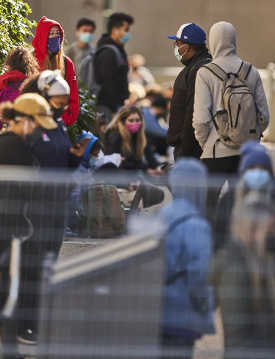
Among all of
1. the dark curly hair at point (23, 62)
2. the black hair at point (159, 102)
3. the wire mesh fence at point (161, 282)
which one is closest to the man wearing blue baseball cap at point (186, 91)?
the dark curly hair at point (23, 62)

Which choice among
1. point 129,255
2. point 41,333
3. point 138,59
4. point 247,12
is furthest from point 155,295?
point 247,12

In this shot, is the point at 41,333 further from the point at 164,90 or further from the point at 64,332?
the point at 164,90

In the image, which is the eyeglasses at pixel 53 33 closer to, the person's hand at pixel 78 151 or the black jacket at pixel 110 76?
the person's hand at pixel 78 151

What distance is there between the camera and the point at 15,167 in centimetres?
654

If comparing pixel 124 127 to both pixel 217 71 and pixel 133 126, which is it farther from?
pixel 217 71

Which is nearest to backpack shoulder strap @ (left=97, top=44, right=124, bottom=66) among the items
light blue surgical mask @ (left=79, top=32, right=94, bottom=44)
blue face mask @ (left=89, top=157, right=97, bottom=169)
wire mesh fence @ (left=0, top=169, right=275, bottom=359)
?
light blue surgical mask @ (left=79, top=32, right=94, bottom=44)

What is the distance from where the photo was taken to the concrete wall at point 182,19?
22641 millimetres

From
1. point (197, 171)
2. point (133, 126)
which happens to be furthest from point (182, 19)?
point (197, 171)

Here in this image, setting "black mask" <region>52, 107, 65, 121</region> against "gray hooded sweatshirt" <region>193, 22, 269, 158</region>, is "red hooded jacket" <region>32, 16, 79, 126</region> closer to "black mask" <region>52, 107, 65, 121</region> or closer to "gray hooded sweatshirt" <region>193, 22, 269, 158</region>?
"gray hooded sweatshirt" <region>193, 22, 269, 158</region>

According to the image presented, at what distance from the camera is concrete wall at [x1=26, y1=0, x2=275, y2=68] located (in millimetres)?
22641

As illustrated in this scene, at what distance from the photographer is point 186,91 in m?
8.71

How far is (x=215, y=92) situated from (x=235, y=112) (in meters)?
0.22

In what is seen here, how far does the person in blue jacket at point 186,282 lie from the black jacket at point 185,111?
3083 mm

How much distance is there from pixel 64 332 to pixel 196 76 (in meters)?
3.39
